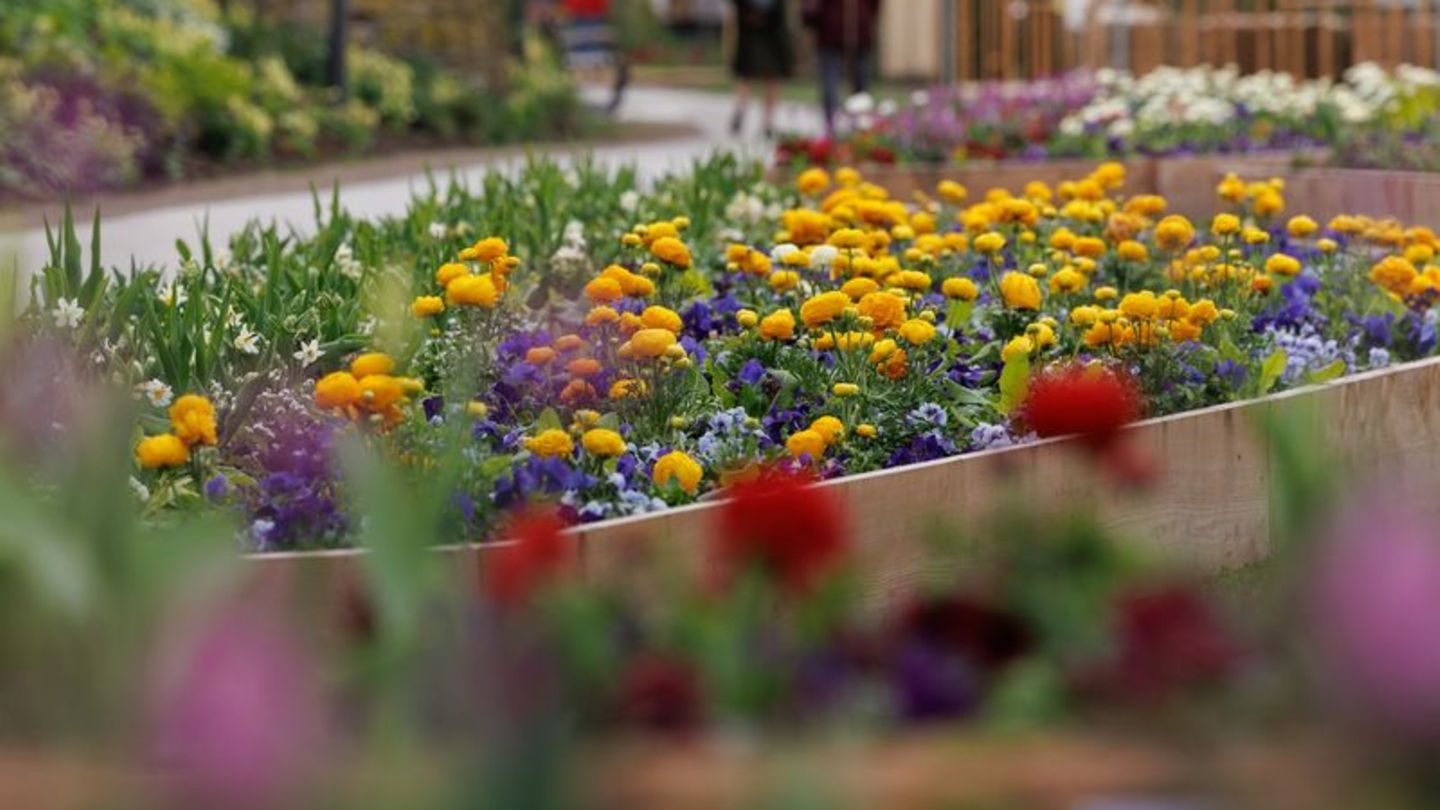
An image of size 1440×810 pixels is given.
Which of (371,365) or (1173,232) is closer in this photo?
(371,365)

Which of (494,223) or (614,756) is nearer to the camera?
(614,756)

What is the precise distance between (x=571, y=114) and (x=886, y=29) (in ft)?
38.5

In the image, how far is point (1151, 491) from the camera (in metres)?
5.06

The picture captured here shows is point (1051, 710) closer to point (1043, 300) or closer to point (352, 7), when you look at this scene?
point (1043, 300)

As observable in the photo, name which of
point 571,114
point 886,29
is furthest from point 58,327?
point 886,29

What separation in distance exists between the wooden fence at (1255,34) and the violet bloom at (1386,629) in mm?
18537

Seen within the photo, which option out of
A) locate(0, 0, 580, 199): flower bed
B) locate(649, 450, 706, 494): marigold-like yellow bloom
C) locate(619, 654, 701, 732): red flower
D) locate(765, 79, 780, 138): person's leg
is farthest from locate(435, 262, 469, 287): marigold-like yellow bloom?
locate(765, 79, 780, 138): person's leg

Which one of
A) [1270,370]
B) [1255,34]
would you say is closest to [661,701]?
[1270,370]

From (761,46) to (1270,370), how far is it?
14676mm

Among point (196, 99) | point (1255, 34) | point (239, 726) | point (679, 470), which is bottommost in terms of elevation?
point (679, 470)

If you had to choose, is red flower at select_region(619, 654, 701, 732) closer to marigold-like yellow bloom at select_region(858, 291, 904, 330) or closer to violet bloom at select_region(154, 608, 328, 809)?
violet bloom at select_region(154, 608, 328, 809)

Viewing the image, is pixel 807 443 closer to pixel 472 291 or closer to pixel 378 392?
pixel 472 291

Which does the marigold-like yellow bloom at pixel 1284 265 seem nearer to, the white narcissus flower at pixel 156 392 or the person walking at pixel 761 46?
the white narcissus flower at pixel 156 392

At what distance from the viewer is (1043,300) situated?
21.9 feet
